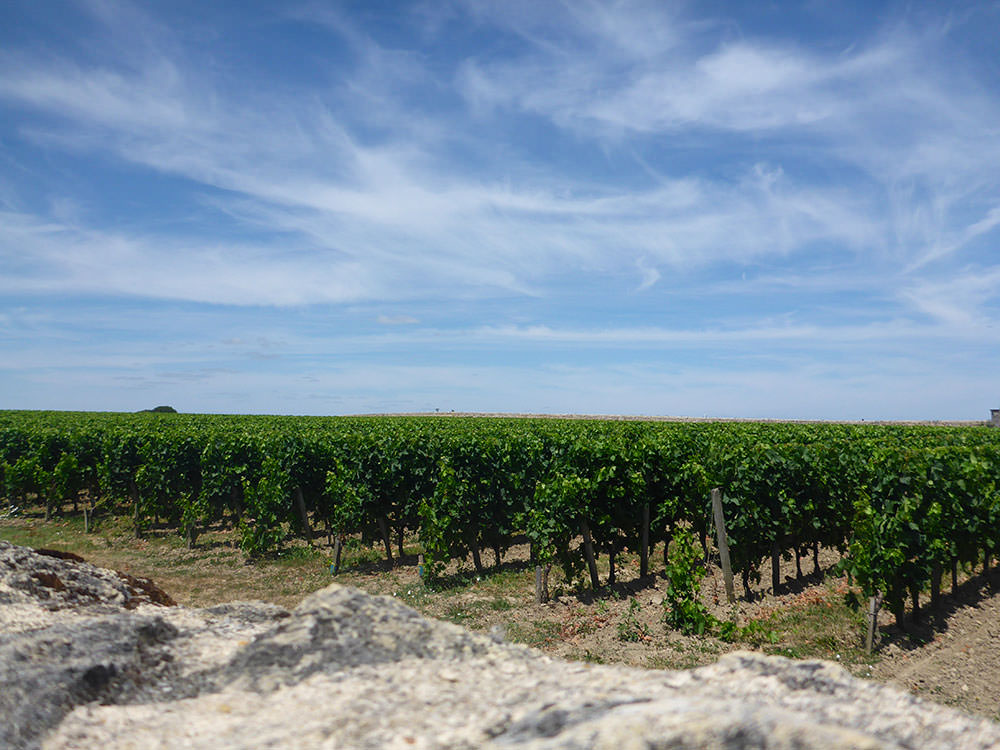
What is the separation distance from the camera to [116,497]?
23.0 m

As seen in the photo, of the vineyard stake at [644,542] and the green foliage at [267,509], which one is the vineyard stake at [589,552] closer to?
the vineyard stake at [644,542]

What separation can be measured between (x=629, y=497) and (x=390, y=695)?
465 inches

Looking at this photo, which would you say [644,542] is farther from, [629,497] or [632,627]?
[632,627]

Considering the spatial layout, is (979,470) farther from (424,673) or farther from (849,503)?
(424,673)

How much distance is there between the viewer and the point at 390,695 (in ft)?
10.8

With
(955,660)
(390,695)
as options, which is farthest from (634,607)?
(390,695)

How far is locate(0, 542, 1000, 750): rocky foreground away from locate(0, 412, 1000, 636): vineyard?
8.02 m

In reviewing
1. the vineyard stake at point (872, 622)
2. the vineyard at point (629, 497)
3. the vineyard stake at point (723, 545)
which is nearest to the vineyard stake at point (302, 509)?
the vineyard at point (629, 497)

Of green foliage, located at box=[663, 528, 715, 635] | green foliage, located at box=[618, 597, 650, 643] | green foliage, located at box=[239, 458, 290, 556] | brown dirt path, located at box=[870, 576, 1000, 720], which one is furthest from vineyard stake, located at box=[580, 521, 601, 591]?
green foliage, located at box=[239, 458, 290, 556]

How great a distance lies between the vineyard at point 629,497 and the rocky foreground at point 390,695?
802cm

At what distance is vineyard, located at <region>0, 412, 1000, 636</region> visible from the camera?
11.5 m

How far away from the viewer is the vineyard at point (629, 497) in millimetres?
11531

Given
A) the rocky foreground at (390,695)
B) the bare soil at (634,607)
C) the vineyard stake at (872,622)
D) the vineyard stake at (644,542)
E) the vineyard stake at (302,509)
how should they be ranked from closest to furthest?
the rocky foreground at (390,695) → the bare soil at (634,607) → the vineyard stake at (872,622) → the vineyard stake at (644,542) → the vineyard stake at (302,509)

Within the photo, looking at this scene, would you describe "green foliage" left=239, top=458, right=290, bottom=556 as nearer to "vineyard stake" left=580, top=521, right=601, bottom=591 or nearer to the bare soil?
the bare soil
